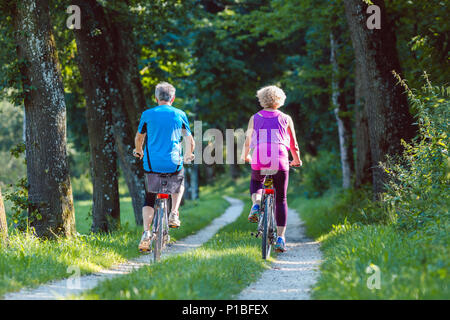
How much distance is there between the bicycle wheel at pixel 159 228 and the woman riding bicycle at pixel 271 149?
4.49ft

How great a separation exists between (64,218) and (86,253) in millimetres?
1177

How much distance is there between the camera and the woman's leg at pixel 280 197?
24.0ft

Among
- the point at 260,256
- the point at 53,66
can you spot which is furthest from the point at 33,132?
the point at 260,256

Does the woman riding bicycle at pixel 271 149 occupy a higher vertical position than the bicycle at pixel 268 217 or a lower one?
higher

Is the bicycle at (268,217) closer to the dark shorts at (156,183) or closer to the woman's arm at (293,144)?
the woman's arm at (293,144)

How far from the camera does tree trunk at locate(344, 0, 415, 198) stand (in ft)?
30.5

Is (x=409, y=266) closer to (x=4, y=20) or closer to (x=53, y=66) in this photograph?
(x=53, y=66)

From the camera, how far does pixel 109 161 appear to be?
10445mm

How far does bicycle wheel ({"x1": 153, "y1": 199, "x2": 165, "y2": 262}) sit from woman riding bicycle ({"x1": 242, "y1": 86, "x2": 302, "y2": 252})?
4.49 ft

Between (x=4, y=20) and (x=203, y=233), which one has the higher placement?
(x=4, y=20)

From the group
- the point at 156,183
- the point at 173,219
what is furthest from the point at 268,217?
the point at 156,183
